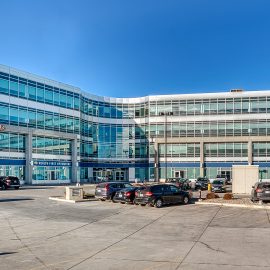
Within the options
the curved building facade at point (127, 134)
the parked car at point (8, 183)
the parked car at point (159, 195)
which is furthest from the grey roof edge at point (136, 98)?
the parked car at point (159, 195)

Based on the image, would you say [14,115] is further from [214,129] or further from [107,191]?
[214,129]

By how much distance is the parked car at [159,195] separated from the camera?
27.2m

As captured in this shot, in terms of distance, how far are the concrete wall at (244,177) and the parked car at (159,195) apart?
448 inches

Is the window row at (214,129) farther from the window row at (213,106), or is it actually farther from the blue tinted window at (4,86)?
the blue tinted window at (4,86)

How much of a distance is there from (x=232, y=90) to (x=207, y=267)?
70.9 metres

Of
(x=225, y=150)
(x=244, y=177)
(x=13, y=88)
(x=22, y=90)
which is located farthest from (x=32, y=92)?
(x=244, y=177)

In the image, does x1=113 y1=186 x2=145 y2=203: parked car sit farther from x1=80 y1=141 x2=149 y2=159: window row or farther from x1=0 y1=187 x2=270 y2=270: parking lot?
x1=80 y1=141 x2=149 y2=159: window row

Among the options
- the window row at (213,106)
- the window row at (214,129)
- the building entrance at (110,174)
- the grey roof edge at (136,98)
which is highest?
the grey roof edge at (136,98)

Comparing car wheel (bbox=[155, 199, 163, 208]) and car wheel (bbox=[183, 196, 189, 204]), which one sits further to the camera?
car wheel (bbox=[183, 196, 189, 204])

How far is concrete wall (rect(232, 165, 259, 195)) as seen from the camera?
126 feet

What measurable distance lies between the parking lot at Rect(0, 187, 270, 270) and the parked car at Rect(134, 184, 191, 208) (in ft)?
7.77

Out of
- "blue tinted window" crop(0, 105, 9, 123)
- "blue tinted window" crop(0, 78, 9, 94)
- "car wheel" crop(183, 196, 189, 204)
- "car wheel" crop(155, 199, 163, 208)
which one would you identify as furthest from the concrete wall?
"blue tinted window" crop(0, 78, 9, 94)

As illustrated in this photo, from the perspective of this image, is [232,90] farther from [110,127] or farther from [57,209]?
[57,209]

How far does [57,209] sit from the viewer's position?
26.1m
